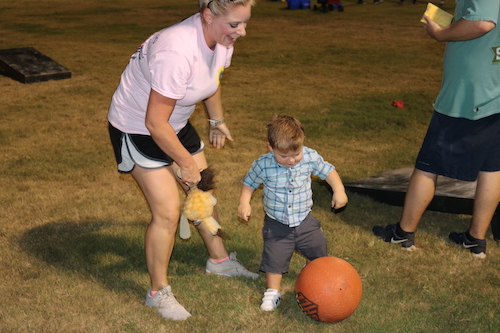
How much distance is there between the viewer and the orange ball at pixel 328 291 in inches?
156

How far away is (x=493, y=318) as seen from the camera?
418 centimetres

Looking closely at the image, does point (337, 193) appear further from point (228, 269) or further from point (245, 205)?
point (228, 269)

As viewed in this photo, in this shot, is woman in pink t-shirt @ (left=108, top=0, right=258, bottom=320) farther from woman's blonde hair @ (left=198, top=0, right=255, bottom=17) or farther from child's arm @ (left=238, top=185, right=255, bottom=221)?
child's arm @ (left=238, top=185, right=255, bottom=221)

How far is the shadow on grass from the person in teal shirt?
180cm

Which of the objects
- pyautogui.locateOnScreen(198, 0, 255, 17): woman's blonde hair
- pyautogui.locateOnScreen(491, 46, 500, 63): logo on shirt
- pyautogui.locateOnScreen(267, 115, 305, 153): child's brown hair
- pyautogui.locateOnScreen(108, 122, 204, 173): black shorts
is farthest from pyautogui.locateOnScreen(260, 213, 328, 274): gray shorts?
pyautogui.locateOnScreen(491, 46, 500, 63): logo on shirt

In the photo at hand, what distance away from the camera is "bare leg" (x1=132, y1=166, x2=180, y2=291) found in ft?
12.7

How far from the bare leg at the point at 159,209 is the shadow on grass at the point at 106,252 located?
611 millimetres

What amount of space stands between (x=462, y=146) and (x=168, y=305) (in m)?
2.65

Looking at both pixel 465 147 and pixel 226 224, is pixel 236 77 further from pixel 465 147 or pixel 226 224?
pixel 465 147

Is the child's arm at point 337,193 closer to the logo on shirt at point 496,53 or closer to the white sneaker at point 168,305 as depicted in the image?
the white sneaker at point 168,305

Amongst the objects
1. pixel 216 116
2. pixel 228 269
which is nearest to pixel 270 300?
pixel 228 269

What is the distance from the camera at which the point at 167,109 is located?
11.3ft

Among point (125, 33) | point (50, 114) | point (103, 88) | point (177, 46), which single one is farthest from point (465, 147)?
point (125, 33)

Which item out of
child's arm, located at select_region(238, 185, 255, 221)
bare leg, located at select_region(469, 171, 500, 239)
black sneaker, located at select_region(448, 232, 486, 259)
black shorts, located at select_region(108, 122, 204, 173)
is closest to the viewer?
black shorts, located at select_region(108, 122, 204, 173)
